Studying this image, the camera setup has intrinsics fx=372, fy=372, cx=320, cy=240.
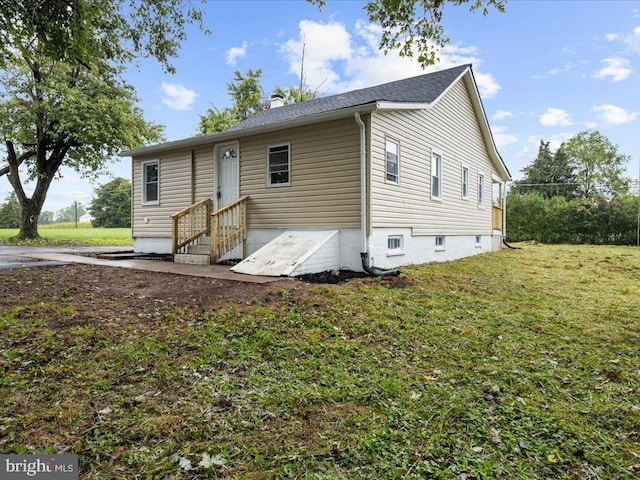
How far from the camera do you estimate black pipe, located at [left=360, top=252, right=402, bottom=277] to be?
752cm

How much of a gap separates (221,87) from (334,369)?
29724 mm

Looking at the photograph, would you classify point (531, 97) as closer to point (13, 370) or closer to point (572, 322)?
point (572, 322)

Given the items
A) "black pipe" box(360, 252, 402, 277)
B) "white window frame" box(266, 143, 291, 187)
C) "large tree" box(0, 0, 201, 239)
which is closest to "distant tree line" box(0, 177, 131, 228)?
"large tree" box(0, 0, 201, 239)

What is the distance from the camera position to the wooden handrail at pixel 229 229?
877cm

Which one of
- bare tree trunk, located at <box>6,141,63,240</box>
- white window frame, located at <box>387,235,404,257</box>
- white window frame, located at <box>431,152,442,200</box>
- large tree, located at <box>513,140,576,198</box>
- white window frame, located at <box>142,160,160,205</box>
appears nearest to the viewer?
white window frame, located at <box>387,235,404,257</box>

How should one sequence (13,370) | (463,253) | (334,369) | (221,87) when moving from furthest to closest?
(221,87), (463,253), (334,369), (13,370)

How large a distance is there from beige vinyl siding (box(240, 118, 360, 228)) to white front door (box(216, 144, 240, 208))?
0.30m

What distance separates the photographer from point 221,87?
94.9ft

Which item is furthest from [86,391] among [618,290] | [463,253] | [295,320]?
[463,253]

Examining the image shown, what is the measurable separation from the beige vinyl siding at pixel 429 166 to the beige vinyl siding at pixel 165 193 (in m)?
5.76

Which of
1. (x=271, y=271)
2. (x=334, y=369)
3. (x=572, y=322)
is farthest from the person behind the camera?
(x=271, y=271)

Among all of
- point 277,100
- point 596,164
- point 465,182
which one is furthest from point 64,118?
point 596,164

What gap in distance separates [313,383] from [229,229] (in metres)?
6.66

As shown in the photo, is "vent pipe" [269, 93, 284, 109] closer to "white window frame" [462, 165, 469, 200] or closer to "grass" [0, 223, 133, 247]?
"white window frame" [462, 165, 469, 200]
